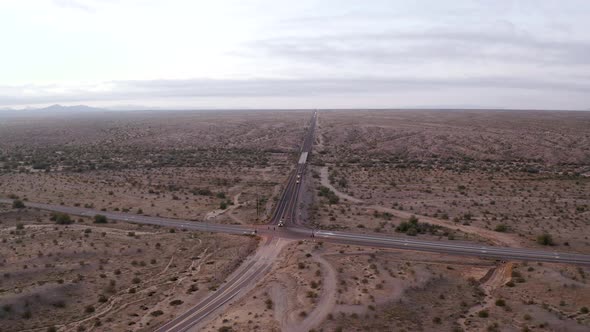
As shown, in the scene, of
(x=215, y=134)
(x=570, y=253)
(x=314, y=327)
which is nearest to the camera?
(x=314, y=327)

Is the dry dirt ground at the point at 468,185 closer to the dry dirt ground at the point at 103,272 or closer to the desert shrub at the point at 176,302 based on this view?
the dry dirt ground at the point at 103,272

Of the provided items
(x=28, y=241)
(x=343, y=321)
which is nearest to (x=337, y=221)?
(x=343, y=321)

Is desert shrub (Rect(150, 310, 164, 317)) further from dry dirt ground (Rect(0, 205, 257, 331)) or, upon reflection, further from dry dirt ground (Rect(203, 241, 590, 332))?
dry dirt ground (Rect(203, 241, 590, 332))

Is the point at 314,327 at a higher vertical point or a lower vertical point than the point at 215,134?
lower

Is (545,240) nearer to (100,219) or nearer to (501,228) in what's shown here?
(501,228)

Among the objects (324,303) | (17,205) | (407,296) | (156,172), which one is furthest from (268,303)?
(156,172)

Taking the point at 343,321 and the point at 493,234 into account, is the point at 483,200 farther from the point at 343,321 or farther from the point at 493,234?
the point at 343,321

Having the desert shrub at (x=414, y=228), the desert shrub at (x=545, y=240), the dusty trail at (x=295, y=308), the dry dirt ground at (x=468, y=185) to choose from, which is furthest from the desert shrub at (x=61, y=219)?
the desert shrub at (x=545, y=240)
